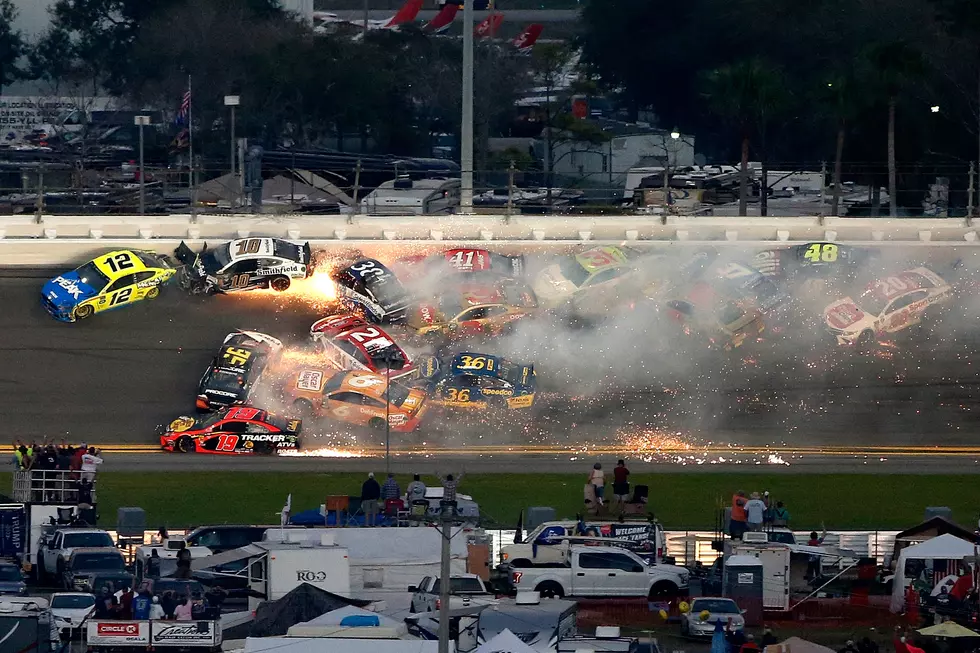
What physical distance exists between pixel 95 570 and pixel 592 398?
48.2 feet

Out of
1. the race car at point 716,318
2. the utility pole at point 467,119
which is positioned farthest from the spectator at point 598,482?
the utility pole at point 467,119

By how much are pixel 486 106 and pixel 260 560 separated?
200 feet

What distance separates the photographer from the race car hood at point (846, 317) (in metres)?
47.2

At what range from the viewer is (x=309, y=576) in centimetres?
3091

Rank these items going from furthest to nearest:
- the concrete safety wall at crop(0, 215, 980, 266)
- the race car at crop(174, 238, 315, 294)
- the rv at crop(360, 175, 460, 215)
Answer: the rv at crop(360, 175, 460, 215)
the concrete safety wall at crop(0, 215, 980, 266)
the race car at crop(174, 238, 315, 294)

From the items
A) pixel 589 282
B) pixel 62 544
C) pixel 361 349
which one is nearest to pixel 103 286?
pixel 361 349

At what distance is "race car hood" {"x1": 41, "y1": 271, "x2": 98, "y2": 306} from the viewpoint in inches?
1853

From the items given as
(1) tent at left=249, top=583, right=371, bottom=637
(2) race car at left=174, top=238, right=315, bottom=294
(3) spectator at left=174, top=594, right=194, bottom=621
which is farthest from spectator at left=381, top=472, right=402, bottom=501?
(2) race car at left=174, top=238, right=315, bottom=294

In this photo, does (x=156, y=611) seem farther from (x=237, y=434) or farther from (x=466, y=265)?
(x=466, y=265)

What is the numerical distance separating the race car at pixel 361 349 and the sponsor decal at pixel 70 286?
5.39 m

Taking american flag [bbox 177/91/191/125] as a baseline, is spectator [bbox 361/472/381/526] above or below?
below

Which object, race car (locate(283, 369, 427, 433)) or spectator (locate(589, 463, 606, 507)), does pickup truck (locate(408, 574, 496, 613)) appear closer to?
spectator (locate(589, 463, 606, 507))

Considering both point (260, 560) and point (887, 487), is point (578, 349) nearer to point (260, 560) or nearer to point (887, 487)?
point (887, 487)

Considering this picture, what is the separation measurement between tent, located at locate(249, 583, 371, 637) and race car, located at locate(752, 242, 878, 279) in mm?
22483
